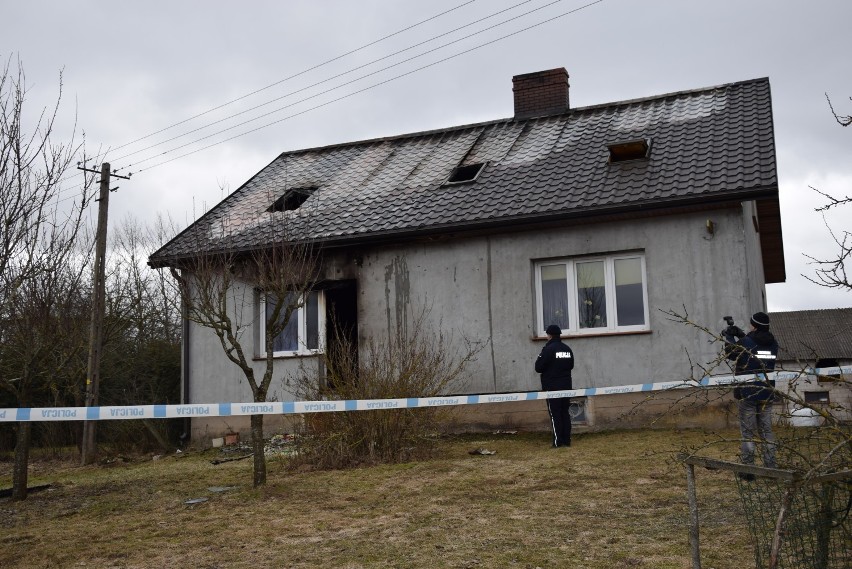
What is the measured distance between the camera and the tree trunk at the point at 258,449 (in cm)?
994

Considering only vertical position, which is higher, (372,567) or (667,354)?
(667,354)

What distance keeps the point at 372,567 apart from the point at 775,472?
10.1ft

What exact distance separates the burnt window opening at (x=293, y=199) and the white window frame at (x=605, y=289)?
6.00 metres

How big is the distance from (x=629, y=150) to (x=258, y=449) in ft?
29.1

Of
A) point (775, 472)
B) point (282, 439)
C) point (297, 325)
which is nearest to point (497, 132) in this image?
point (297, 325)

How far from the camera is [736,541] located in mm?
6523

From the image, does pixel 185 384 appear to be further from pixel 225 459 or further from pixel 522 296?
pixel 522 296

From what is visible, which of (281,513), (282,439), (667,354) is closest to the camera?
(281,513)

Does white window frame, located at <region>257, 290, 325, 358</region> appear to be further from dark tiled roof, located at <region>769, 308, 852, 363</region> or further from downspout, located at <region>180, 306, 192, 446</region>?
dark tiled roof, located at <region>769, 308, 852, 363</region>

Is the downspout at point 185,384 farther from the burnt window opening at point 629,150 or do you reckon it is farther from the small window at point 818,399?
the small window at point 818,399

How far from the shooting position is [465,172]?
56.6 feet

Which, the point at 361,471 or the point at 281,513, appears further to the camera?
the point at 361,471

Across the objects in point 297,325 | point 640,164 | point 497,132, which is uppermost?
point 497,132

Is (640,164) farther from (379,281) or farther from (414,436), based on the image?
(414,436)
